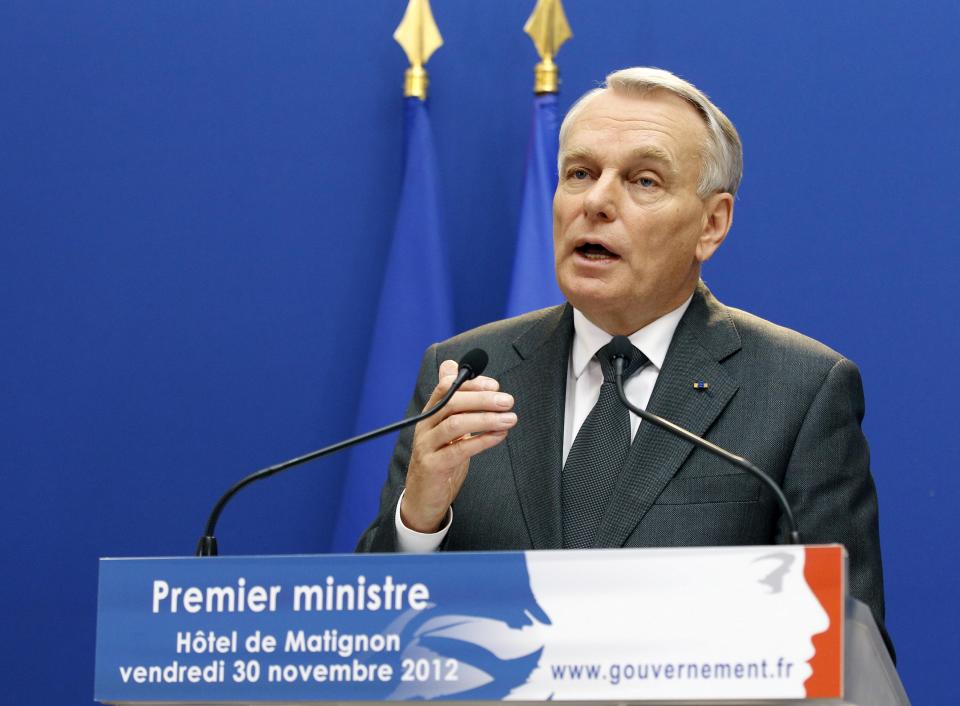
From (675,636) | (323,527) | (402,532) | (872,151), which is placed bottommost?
(675,636)

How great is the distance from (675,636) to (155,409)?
7.60 ft

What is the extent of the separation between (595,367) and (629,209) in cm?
29

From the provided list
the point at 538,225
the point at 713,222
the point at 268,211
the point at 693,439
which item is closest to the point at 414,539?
the point at 693,439

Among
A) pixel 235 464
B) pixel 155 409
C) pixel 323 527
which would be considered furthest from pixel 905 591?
pixel 155 409

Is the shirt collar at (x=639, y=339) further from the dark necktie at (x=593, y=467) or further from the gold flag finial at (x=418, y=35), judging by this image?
the gold flag finial at (x=418, y=35)

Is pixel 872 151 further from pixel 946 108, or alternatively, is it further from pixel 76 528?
pixel 76 528

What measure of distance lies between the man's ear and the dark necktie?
365 mm

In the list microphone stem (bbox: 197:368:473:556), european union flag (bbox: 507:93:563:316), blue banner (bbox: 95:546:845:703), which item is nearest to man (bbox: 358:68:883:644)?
microphone stem (bbox: 197:368:473:556)

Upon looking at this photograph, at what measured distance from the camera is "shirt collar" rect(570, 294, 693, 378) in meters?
2.41

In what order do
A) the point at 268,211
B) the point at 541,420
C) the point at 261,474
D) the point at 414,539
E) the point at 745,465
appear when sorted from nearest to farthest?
the point at 745,465
the point at 261,474
the point at 414,539
the point at 541,420
the point at 268,211

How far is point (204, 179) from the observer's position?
11.4 feet

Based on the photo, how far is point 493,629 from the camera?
1.43m

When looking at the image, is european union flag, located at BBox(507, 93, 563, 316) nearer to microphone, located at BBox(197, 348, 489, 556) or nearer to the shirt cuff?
the shirt cuff

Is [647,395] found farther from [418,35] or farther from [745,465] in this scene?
[418,35]
